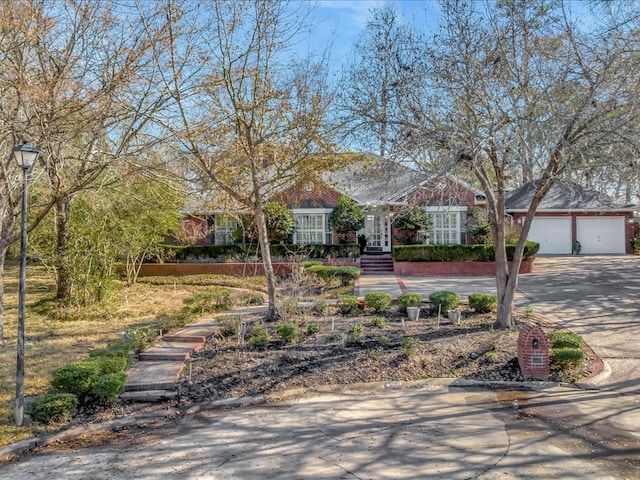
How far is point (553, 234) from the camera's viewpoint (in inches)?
1072

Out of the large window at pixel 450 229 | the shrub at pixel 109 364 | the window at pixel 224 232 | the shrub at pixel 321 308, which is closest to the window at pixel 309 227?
the window at pixel 224 232

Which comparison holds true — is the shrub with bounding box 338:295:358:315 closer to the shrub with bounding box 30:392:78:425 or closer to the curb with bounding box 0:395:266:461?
the curb with bounding box 0:395:266:461

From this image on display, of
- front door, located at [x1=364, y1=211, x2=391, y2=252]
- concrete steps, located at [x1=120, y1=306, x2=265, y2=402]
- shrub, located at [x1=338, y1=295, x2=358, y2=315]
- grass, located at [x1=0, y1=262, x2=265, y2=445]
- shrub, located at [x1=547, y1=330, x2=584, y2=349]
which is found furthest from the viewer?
front door, located at [x1=364, y1=211, x2=391, y2=252]

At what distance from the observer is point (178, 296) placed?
16.5 m

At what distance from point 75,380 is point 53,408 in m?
0.56

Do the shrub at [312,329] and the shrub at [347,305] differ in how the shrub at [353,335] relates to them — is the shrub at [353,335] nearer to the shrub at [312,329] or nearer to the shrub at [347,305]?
the shrub at [312,329]

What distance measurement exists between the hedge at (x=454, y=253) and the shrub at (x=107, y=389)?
15290 mm

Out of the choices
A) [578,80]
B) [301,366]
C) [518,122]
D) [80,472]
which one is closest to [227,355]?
[301,366]

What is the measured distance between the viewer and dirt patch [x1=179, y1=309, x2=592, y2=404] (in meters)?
7.68

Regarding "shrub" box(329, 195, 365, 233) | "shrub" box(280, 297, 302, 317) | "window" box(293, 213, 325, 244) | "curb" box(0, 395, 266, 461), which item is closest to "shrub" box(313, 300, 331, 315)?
"shrub" box(280, 297, 302, 317)

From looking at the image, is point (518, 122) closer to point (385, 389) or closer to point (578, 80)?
point (578, 80)

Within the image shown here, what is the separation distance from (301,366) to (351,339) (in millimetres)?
1333

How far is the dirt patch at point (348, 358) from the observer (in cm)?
768

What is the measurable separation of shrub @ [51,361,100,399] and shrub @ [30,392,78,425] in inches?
11.3
